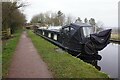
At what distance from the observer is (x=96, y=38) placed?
58.1 ft

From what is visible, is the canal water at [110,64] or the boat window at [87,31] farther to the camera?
the boat window at [87,31]

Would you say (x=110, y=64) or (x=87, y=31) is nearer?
(x=110, y=64)

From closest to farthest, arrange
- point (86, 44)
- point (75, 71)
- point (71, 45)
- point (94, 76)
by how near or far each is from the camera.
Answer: point (94, 76), point (75, 71), point (86, 44), point (71, 45)

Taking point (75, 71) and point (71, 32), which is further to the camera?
point (71, 32)

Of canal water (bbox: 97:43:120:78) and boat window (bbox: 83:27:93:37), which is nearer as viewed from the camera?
canal water (bbox: 97:43:120:78)

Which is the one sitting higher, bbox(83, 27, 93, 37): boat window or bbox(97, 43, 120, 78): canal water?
bbox(83, 27, 93, 37): boat window

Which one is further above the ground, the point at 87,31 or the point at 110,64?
the point at 87,31

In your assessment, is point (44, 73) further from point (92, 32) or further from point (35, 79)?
point (92, 32)

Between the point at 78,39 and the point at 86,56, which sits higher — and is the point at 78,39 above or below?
above

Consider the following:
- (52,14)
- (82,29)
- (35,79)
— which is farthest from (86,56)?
(52,14)

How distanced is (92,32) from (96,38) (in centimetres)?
115

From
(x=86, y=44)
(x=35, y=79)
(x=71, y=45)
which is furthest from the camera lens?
(x=71, y=45)

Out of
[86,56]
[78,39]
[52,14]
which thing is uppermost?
[52,14]

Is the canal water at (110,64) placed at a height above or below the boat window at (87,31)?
below
